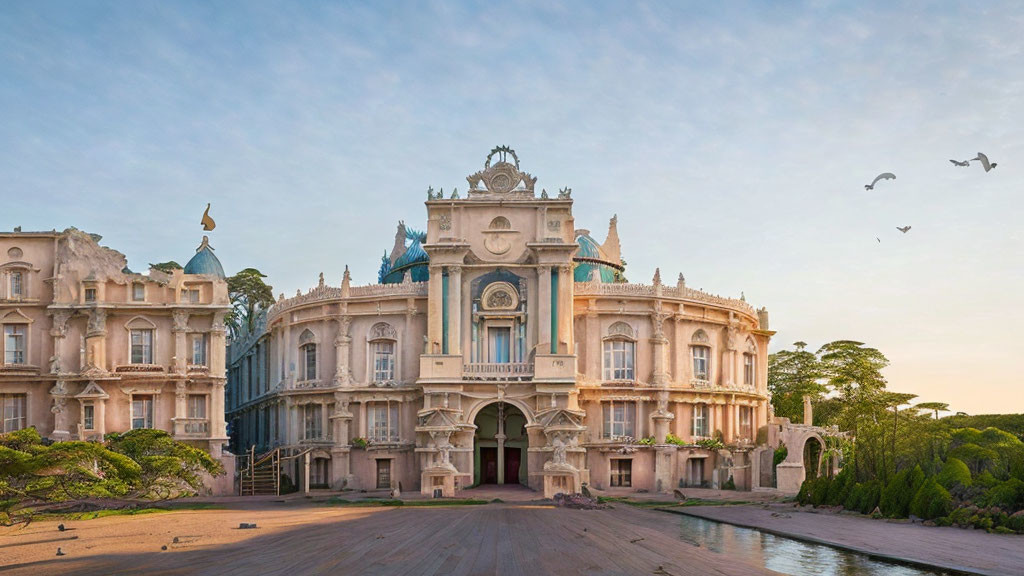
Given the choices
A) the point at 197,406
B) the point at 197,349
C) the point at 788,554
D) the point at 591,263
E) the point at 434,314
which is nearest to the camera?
the point at 788,554

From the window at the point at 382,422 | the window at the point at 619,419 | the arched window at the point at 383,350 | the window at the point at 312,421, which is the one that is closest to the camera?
the window at the point at 382,422

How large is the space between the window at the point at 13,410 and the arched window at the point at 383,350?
17714mm

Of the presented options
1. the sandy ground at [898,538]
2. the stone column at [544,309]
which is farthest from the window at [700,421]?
the sandy ground at [898,538]

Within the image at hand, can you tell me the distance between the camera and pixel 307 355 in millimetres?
59188

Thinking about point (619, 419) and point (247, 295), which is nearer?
point (619, 419)

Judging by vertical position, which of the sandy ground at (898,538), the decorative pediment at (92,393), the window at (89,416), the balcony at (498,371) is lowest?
the sandy ground at (898,538)

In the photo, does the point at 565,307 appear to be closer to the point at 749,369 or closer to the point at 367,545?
the point at 749,369

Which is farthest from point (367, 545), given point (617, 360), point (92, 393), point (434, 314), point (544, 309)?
point (617, 360)

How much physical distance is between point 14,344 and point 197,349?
885 centimetres

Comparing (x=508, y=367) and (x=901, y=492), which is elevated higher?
(x=508, y=367)

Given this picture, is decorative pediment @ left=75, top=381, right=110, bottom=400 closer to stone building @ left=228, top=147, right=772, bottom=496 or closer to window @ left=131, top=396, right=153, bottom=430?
window @ left=131, top=396, right=153, bottom=430

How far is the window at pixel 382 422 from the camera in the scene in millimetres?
55719

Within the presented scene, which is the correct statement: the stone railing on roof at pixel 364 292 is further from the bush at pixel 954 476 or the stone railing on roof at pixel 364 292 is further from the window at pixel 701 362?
the bush at pixel 954 476

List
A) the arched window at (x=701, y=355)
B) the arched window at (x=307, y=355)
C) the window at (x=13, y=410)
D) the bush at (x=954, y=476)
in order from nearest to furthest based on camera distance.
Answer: the bush at (x=954, y=476) < the window at (x=13, y=410) < the arched window at (x=307, y=355) < the arched window at (x=701, y=355)
